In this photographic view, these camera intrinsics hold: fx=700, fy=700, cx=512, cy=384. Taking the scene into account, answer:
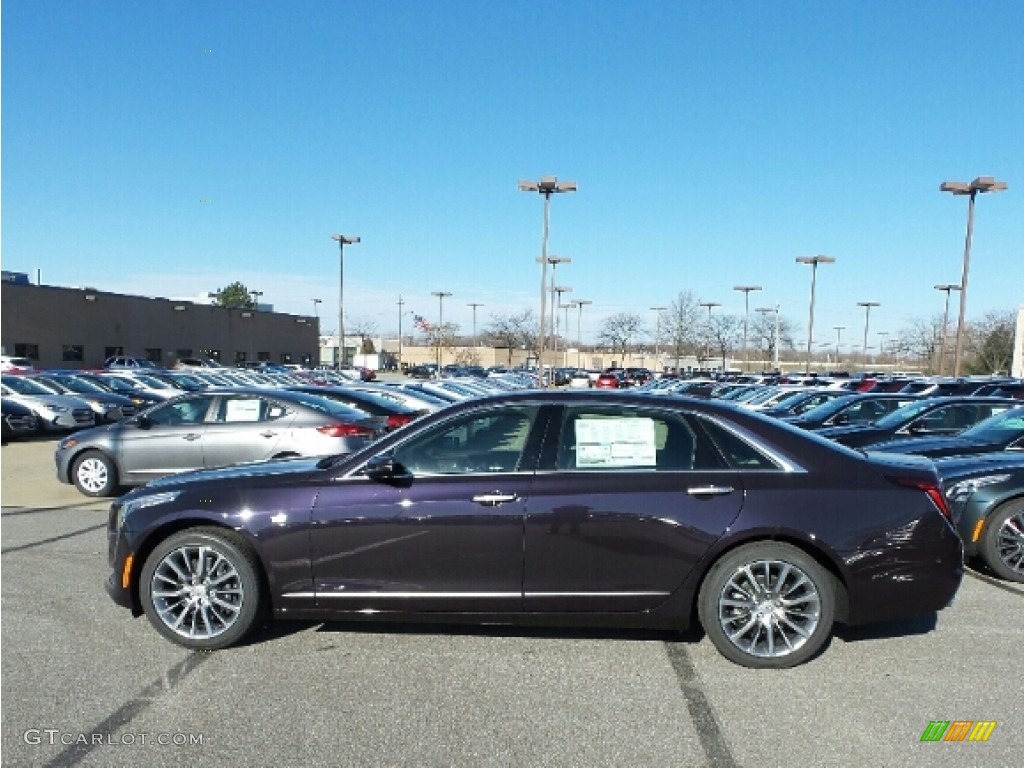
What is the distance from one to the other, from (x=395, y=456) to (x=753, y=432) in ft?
6.96

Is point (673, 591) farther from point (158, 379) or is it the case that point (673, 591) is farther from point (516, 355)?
point (516, 355)

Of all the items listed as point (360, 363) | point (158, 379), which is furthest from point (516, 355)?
point (158, 379)

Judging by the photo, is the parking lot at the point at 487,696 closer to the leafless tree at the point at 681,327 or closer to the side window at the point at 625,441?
the side window at the point at 625,441

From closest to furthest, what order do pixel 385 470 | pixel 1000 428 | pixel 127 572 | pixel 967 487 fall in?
pixel 385 470
pixel 127 572
pixel 967 487
pixel 1000 428

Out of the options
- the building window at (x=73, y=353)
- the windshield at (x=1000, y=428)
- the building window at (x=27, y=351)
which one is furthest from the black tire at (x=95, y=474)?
the building window at (x=73, y=353)

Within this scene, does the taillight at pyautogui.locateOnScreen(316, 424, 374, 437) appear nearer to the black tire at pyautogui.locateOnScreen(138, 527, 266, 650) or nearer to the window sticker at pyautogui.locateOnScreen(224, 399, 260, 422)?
the window sticker at pyautogui.locateOnScreen(224, 399, 260, 422)

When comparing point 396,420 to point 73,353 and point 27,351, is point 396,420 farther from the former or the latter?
point 73,353

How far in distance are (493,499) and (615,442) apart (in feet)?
2.61

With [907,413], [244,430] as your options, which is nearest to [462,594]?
[244,430]

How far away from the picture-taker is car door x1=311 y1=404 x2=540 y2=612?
3.93 meters

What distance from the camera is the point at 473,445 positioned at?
4211 millimetres

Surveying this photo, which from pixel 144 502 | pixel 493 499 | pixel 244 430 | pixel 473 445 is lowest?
pixel 244 430

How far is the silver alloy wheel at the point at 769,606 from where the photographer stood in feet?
12.9

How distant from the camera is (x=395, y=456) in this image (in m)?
4.15
